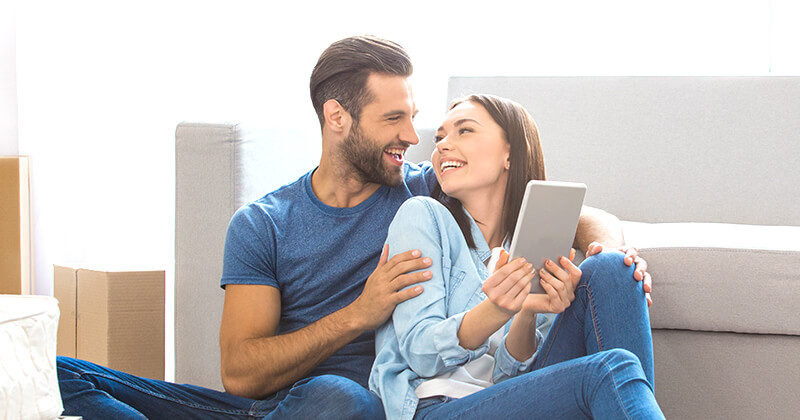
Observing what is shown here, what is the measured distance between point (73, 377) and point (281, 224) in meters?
0.44

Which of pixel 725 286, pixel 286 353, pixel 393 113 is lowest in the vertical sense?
pixel 286 353

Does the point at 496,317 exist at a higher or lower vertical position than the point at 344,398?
higher

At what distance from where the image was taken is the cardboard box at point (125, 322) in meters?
1.88

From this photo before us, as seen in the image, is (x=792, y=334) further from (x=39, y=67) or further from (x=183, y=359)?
(x=39, y=67)

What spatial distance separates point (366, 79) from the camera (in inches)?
59.3

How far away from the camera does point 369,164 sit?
1.49 meters

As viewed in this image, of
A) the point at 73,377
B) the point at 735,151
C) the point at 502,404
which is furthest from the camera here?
the point at 735,151

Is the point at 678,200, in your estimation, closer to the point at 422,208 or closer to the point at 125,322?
the point at 422,208

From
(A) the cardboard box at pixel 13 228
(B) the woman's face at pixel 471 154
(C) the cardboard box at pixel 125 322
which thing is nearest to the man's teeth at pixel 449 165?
(B) the woman's face at pixel 471 154

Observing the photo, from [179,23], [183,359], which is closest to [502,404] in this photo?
[183,359]

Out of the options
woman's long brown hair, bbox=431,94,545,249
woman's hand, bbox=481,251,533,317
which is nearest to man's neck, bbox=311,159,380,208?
woman's long brown hair, bbox=431,94,545,249

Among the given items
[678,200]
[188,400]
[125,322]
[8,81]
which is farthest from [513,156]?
[8,81]

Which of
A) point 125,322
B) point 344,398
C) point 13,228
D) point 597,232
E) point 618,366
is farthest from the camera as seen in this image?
point 13,228

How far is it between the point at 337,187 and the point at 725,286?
76cm
